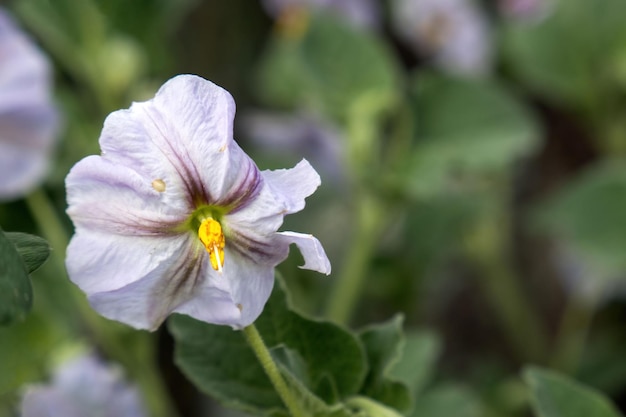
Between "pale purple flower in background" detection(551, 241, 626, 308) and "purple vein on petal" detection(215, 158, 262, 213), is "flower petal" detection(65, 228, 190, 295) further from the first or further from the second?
"pale purple flower in background" detection(551, 241, 626, 308)

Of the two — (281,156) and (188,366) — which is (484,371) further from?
(188,366)

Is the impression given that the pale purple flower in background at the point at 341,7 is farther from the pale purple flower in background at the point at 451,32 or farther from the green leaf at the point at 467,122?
the green leaf at the point at 467,122

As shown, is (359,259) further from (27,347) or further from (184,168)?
(184,168)

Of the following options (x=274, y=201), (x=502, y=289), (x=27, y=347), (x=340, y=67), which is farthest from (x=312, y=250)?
(x=502, y=289)

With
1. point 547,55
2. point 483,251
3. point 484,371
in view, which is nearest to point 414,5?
point 547,55

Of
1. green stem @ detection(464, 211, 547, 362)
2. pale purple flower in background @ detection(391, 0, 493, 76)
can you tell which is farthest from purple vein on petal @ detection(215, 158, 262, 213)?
pale purple flower in background @ detection(391, 0, 493, 76)
